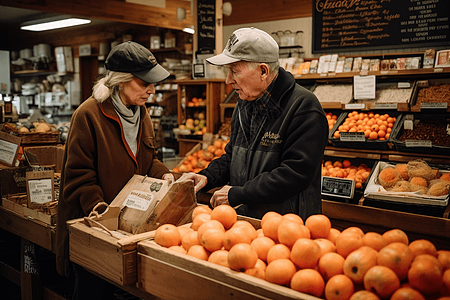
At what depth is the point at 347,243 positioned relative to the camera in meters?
1.20

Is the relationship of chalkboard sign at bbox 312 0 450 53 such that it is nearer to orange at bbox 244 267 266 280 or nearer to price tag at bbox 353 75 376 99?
price tag at bbox 353 75 376 99

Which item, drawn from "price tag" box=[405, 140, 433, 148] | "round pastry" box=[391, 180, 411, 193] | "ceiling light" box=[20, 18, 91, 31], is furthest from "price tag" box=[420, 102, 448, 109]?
"ceiling light" box=[20, 18, 91, 31]

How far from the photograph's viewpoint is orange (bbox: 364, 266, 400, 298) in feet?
3.28

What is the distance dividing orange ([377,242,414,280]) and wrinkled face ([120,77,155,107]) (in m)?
1.46

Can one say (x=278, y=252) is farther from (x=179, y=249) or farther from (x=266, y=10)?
(x=266, y=10)

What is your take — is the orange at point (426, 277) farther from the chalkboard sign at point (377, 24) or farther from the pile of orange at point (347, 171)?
the chalkboard sign at point (377, 24)

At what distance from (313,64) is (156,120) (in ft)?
16.1

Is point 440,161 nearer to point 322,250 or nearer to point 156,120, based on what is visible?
point 322,250

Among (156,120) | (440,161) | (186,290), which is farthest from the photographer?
(156,120)

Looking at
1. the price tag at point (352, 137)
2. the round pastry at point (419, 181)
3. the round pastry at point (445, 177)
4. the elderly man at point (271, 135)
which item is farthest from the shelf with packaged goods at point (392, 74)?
the elderly man at point (271, 135)

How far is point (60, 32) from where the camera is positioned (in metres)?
11.3

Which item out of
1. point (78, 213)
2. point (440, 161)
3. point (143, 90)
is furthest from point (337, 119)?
point (78, 213)

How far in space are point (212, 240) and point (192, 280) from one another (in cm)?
14

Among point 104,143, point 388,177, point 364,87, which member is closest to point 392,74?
point 364,87
